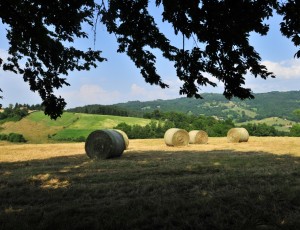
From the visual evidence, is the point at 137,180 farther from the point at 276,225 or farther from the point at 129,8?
the point at 129,8

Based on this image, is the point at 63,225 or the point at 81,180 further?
the point at 81,180

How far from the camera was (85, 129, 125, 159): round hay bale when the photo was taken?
68.1ft

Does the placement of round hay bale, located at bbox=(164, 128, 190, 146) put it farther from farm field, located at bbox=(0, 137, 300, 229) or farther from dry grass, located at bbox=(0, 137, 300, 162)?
farm field, located at bbox=(0, 137, 300, 229)

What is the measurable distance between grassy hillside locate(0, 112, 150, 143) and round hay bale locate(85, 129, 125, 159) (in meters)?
44.8

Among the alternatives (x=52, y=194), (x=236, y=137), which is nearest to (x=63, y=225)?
(x=52, y=194)

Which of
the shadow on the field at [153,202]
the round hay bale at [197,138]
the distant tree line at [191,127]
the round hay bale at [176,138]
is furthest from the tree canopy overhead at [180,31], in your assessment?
the distant tree line at [191,127]

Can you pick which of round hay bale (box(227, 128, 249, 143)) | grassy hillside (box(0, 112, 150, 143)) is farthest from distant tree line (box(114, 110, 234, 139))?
round hay bale (box(227, 128, 249, 143))

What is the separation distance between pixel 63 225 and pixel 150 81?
3.39m

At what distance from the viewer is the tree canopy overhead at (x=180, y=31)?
5.83 m

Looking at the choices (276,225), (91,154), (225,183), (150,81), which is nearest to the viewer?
(276,225)

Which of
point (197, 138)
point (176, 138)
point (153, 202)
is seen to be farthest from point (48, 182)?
point (197, 138)

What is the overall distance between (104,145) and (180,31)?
15396 millimetres

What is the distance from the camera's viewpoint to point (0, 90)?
8984 millimetres

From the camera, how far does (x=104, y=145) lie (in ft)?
69.2
